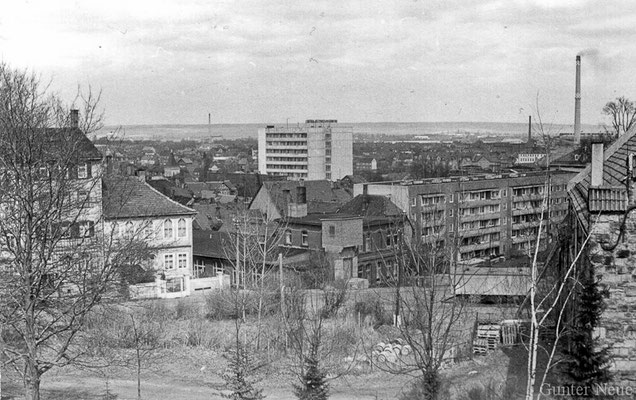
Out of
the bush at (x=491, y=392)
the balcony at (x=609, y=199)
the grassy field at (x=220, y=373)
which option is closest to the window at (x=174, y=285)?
the grassy field at (x=220, y=373)

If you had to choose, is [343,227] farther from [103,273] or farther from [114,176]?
[103,273]

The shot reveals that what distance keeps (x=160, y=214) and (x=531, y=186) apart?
141 ft

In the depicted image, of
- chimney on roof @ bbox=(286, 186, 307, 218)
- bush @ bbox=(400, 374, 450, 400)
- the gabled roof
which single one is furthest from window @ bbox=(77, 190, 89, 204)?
chimney on roof @ bbox=(286, 186, 307, 218)

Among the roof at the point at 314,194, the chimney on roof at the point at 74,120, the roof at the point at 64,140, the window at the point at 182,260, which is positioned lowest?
the window at the point at 182,260

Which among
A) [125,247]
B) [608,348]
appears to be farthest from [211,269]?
[608,348]

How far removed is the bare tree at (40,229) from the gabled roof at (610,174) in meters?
11.5

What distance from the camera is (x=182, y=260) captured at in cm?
4762

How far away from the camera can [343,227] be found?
4862 cm

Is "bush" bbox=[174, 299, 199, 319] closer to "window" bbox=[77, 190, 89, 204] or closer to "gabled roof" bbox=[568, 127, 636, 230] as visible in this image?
"window" bbox=[77, 190, 89, 204]

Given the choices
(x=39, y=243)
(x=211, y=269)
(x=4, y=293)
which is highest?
(x=39, y=243)

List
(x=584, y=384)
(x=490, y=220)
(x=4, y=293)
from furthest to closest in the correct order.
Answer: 1. (x=490, y=220)
2. (x=4, y=293)
3. (x=584, y=384)

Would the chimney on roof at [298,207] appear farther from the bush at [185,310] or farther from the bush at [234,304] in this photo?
the bush at [234,304]

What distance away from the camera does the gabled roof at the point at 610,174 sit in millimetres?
19609

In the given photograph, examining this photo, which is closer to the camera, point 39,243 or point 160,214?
point 39,243
